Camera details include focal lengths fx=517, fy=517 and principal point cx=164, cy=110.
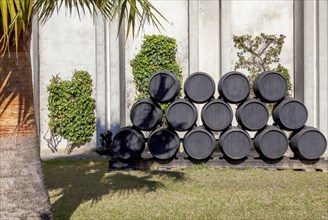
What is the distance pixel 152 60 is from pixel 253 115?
4958mm

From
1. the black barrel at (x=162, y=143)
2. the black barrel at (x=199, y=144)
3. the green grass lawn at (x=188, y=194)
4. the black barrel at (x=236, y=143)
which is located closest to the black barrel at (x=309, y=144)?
the green grass lawn at (x=188, y=194)

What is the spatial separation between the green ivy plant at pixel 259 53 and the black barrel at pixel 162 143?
516cm

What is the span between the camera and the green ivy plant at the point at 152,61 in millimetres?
14578

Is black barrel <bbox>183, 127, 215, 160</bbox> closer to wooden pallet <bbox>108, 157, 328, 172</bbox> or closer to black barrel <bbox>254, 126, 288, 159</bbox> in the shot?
wooden pallet <bbox>108, 157, 328, 172</bbox>

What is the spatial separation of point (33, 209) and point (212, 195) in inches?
124

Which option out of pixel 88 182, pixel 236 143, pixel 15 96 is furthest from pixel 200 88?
pixel 15 96

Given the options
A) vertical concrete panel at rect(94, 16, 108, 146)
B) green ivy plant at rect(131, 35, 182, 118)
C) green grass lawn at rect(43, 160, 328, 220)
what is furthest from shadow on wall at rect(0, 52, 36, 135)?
green ivy plant at rect(131, 35, 182, 118)

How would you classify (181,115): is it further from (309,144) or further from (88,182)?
(309,144)

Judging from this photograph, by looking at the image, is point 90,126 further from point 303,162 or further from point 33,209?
point 33,209

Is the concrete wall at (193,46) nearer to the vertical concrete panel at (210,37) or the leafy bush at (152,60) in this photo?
the vertical concrete panel at (210,37)

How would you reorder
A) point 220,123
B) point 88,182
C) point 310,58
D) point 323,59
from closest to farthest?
point 88,182 → point 220,123 → point 323,59 → point 310,58

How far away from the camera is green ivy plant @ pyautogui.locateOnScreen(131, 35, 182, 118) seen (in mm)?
14578

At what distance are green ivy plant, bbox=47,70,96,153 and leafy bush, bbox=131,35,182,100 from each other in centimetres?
137

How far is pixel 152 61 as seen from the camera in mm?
14602
